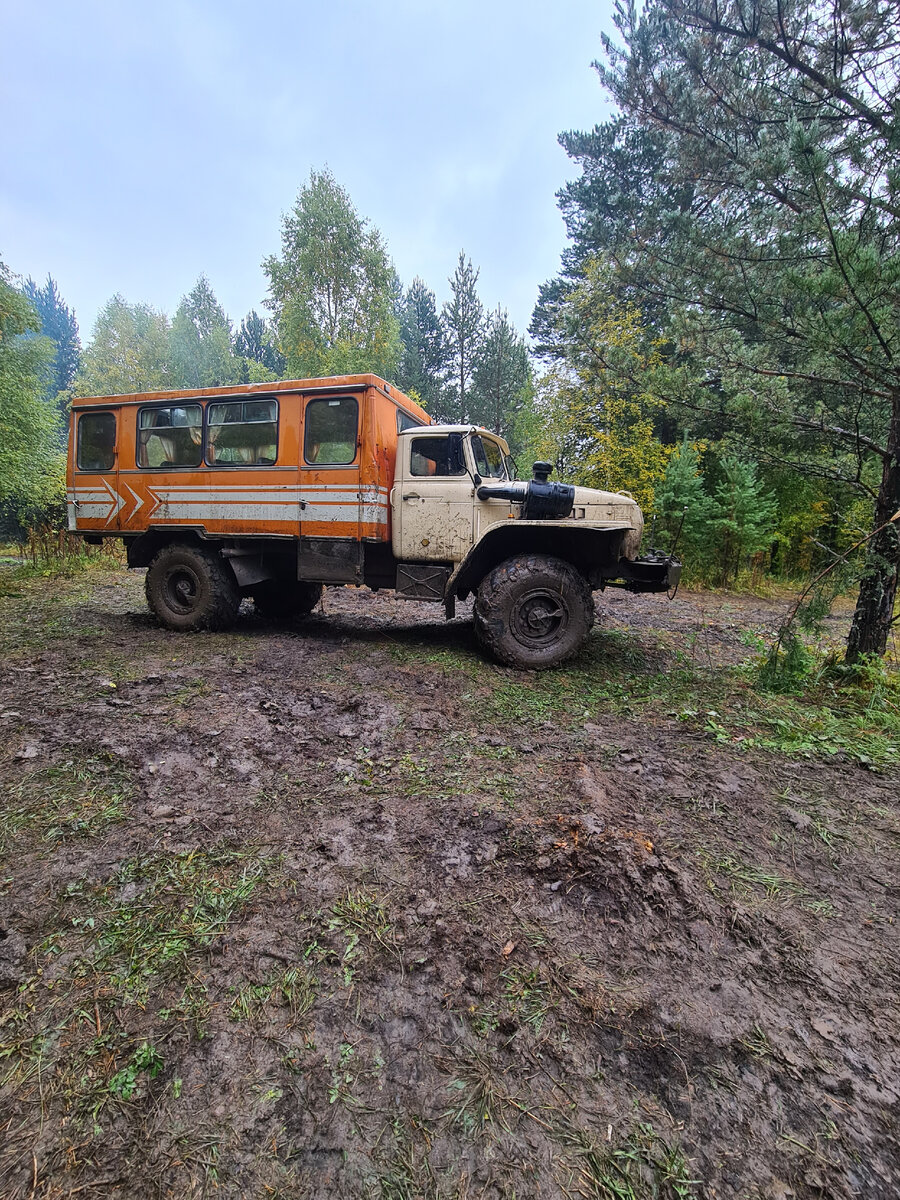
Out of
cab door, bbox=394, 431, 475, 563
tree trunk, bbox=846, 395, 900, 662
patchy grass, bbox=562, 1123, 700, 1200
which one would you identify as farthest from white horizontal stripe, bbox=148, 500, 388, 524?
patchy grass, bbox=562, 1123, 700, 1200

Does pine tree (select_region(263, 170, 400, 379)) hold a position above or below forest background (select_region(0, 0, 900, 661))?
above

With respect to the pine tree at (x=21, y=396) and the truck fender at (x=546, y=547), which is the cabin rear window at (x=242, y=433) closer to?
the truck fender at (x=546, y=547)

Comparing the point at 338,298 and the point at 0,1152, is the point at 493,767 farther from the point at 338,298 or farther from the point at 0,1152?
the point at 338,298

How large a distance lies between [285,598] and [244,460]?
2.02m

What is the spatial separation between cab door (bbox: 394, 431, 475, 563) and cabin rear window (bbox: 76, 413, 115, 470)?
3732mm

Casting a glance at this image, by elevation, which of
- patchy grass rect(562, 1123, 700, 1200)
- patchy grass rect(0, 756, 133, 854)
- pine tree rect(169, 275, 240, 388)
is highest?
pine tree rect(169, 275, 240, 388)

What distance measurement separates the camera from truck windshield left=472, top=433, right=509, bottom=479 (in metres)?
4.95

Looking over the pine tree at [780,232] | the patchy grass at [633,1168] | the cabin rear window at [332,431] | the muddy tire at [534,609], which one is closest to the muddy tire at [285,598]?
the cabin rear window at [332,431]

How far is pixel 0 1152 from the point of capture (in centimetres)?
109

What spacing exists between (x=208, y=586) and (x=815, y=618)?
19.2 feet

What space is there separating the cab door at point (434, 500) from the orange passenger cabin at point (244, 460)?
235 mm

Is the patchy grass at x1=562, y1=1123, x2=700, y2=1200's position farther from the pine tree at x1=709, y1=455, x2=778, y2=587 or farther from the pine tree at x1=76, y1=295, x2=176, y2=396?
the pine tree at x1=76, y1=295, x2=176, y2=396

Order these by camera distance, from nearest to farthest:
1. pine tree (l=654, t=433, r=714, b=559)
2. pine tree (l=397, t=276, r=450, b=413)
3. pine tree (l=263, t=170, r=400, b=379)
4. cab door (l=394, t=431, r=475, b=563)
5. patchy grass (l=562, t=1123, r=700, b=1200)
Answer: patchy grass (l=562, t=1123, r=700, b=1200) → cab door (l=394, t=431, r=475, b=563) → pine tree (l=654, t=433, r=714, b=559) → pine tree (l=263, t=170, r=400, b=379) → pine tree (l=397, t=276, r=450, b=413)

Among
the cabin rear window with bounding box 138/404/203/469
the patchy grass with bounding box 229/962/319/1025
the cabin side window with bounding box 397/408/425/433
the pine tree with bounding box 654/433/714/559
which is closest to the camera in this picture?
the patchy grass with bounding box 229/962/319/1025
